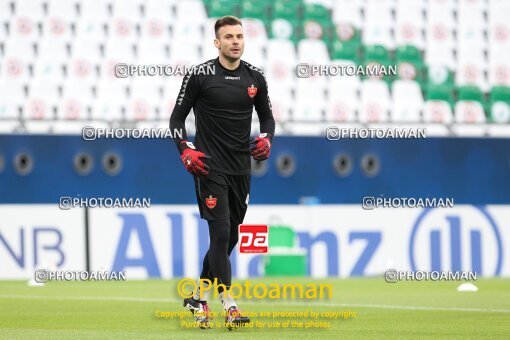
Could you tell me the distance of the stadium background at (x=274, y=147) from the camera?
15.9 m

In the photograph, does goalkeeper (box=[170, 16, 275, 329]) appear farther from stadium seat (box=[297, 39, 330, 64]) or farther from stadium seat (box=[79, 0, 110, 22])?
stadium seat (box=[297, 39, 330, 64])

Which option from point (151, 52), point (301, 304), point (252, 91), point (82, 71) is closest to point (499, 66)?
point (151, 52)

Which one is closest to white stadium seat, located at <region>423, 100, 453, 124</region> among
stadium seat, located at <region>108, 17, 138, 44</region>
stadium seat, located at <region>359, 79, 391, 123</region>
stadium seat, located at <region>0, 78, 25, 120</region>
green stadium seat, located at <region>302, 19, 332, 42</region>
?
stadium seat, located at <region>359, 79, 391, 123</region>

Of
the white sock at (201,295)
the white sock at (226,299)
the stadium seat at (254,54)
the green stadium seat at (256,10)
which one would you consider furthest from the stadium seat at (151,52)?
the white sock at (226,299)

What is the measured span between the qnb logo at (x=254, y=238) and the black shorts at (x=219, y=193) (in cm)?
17

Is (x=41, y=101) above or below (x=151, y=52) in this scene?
below

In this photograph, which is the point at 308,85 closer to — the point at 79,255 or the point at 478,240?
the point at 478,240

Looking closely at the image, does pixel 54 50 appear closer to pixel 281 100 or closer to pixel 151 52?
pixel 151 52

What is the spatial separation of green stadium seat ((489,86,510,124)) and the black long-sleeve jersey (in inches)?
492

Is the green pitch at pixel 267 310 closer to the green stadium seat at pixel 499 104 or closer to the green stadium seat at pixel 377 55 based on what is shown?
the green stadium seat at pixel 499 104

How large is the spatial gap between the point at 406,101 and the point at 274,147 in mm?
3392

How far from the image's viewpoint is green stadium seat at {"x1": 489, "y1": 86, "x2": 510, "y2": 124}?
2019 centimetres

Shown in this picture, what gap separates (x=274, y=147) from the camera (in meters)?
17.3

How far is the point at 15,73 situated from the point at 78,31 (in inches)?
54.7
